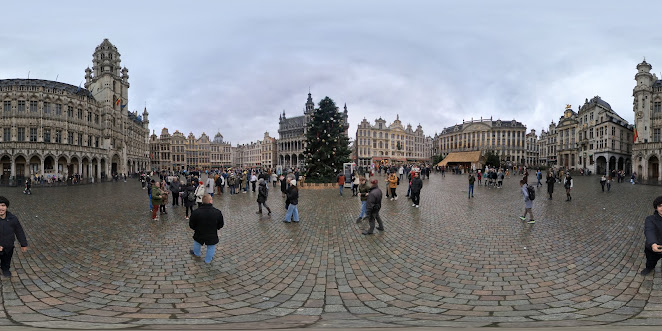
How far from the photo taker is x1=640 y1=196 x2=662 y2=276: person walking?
461 centimetres

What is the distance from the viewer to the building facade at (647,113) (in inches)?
1513

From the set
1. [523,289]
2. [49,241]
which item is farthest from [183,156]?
[523,289]

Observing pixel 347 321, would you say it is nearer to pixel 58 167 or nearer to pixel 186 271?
pixel 186 271

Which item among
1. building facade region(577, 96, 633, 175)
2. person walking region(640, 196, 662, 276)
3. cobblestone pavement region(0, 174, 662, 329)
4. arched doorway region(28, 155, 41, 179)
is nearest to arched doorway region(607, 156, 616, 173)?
building facade region(577, 96, 633, 175)

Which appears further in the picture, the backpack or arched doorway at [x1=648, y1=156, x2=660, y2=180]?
arched doorway at [x1=648, y1=156, x2=660, y2=180]

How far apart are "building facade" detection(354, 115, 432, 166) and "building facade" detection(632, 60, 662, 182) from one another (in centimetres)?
5033

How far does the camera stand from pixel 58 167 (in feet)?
128

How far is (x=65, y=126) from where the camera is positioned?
38812 millimetres

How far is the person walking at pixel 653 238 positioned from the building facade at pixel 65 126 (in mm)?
44682

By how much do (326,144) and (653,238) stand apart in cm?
2208

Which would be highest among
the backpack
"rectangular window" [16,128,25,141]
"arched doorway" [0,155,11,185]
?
"rectangular window" [16,128,25,141]

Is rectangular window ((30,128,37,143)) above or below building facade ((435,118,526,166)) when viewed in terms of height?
below

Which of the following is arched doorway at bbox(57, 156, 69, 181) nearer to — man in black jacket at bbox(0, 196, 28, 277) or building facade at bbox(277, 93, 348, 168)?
man in black jacket at bbox(0, 196, 28, 277)

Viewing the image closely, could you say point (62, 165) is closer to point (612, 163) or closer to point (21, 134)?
point (21, 134)
